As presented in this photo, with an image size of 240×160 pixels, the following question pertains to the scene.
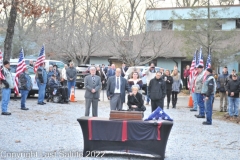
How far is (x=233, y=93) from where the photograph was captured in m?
15.4

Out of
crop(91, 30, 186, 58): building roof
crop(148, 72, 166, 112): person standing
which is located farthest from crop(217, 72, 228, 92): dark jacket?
crop(91, 30, 186, 58): building roof

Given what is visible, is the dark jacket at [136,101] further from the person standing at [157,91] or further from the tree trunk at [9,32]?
the tree trunk at [9,32]

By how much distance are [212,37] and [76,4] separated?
1742 cm

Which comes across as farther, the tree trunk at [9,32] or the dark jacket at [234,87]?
the tree trunk at [9,32]

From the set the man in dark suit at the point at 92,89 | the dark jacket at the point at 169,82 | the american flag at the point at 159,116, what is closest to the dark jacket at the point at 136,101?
the american flag at the point at 159,116

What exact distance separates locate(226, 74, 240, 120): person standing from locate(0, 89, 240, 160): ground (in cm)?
61

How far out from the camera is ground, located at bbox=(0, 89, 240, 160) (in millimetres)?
9023

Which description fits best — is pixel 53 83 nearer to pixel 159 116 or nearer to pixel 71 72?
pixel 71 72

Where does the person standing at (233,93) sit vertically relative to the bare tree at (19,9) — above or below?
below

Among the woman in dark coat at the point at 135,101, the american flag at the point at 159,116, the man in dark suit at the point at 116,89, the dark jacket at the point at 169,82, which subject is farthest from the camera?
the dark jacket at the point at 169,82

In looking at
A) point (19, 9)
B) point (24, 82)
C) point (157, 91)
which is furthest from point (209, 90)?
point (19, 9)

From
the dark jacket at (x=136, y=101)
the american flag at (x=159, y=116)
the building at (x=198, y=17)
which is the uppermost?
the building at (x=198, y=17)

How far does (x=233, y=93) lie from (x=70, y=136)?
7071 millimetres

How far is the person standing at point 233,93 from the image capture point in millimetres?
15398
